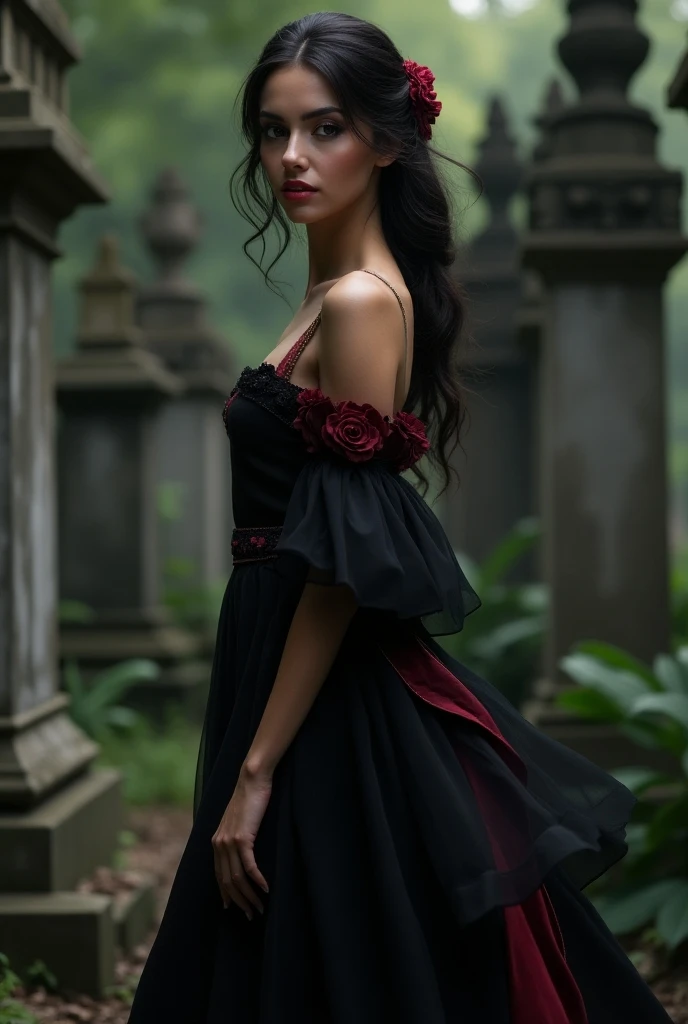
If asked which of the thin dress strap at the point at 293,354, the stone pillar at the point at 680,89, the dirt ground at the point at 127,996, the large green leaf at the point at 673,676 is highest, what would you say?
the stone pillar at the point at 680,89

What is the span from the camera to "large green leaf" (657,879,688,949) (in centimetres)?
345

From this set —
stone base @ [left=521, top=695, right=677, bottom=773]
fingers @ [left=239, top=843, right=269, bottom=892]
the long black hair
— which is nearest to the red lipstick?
the long black hair

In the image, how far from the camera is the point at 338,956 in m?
2.05

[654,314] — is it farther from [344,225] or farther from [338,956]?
[338,956]

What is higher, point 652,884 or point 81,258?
point 81,258

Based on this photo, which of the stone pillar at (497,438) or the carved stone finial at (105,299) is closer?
the carved stone finial at (105,299)

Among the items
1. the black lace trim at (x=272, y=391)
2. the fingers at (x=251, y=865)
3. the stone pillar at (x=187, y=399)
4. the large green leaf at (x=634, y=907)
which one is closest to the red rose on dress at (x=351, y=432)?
the black lace trim at (x=272, y=391)

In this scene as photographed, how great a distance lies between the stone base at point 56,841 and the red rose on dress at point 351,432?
1935mm

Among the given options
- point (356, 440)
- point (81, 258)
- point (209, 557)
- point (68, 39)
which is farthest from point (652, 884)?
point (81, 258)

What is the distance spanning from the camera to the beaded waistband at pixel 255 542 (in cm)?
234

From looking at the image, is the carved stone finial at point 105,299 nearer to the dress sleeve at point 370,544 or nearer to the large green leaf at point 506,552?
the large green leaf at point 506,552

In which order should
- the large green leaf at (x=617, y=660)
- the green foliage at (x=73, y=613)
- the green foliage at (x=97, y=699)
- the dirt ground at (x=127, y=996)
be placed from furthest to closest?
the green foliage at (x=73, y=613) < the green foliage at (x=97, y=699) < the large green leaf at (x=617, y=660) < the dirt ground at (x=127, y=996)

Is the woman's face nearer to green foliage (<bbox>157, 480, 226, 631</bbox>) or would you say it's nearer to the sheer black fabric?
the sheer black fabric

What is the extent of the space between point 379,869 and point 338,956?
0.15 m
